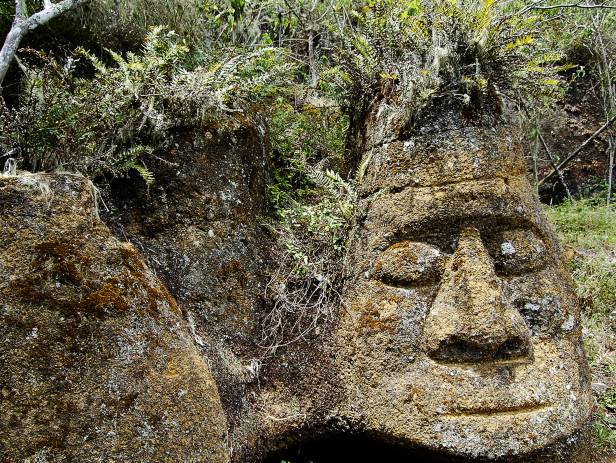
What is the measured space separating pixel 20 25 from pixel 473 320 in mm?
3367

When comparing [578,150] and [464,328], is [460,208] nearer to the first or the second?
[464,328]

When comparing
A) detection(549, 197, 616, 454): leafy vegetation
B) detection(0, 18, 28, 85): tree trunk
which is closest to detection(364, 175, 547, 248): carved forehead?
detection(549, 197, 616, 454): leafy vegetation

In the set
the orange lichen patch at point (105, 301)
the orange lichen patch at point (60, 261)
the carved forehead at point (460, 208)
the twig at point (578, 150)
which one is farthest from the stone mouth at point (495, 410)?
the twig at point (578, 150)

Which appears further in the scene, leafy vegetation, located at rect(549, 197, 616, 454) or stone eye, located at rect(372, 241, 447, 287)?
leafy vegetation, located at rect(549, 197, 616, 454)

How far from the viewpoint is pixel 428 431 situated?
3227mm

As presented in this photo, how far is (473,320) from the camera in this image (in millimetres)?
3295

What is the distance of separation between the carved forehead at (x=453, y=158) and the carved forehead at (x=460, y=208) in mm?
54

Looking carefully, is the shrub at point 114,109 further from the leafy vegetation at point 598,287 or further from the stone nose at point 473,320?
the leafy vegetation at point 598,287

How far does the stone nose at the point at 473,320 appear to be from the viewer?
3.27m

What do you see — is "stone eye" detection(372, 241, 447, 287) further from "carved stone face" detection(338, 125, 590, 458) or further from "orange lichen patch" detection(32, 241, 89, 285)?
"orange lichen patch" detection(32, 241, 89, 285)

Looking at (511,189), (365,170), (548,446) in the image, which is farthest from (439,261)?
(548,446)

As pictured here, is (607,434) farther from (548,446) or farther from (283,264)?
(283,264)

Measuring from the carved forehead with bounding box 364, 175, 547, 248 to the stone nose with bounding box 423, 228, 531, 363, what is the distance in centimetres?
24

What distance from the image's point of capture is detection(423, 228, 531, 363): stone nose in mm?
3270
